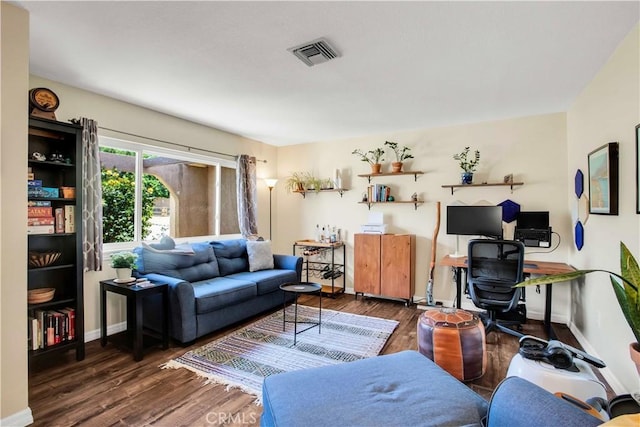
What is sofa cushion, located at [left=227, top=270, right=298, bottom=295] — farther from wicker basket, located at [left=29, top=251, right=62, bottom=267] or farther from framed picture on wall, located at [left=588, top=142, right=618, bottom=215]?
framed picture on wall, located at [left=588, top=142, right=618, bottom=215]

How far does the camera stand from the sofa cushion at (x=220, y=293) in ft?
9.79

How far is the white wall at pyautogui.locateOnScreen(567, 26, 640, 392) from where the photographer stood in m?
1.99

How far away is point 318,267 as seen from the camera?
16.9ft

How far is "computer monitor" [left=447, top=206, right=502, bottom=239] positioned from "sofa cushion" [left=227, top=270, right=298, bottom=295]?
6.82 ft

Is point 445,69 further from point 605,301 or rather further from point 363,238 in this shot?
point 363,238

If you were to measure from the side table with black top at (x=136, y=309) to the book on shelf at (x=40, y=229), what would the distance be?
2.24 ft

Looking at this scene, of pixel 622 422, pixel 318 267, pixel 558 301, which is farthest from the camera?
pixel 318 267

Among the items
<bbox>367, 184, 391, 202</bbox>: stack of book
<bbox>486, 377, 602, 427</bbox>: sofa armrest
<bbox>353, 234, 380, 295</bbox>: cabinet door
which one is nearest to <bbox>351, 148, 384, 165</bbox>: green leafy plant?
<bbox>367, 184, 391, 202</bbox>: stack of book

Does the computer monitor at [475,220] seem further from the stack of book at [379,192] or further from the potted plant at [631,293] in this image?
the potted plant at [631,293]

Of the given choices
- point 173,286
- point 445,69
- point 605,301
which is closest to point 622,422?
point 605,301

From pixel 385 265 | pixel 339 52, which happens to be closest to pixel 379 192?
pixel 385 265

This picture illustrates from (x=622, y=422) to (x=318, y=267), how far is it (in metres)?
4.45

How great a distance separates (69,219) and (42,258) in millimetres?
350

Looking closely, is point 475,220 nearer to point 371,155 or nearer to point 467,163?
point 467,163
